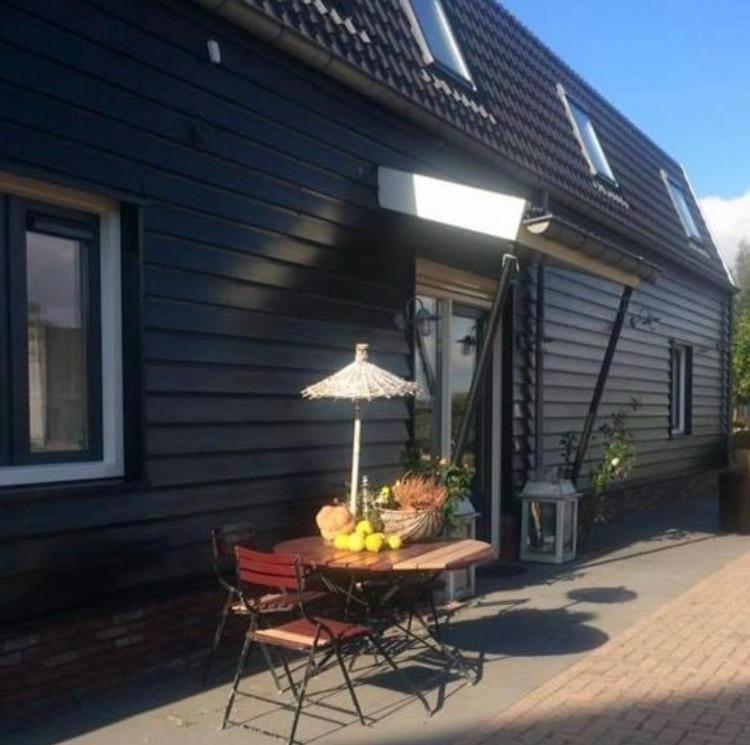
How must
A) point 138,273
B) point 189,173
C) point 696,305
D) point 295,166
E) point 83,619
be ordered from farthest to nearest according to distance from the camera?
point 696,305 < point 295,166 < point 189,173 < point 138,273 < point 83,619

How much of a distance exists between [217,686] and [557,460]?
6369mm

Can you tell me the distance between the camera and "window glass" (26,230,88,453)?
4.82 m

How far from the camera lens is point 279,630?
487 centimetres

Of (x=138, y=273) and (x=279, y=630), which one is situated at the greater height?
(x=138, y=273)

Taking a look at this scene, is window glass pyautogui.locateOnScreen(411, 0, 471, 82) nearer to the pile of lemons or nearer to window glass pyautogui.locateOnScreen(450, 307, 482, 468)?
window glass pyautogui.locateOnScreen(450, 307, 482, 468)

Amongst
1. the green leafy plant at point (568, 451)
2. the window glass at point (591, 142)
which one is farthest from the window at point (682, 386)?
the green leafy plant at point (568, 451)

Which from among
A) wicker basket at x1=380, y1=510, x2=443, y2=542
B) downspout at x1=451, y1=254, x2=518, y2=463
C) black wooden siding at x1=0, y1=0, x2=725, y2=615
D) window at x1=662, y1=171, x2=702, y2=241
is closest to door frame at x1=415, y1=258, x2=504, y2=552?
black wooden siding at x1=0, y1=0, x2=725, y2=615

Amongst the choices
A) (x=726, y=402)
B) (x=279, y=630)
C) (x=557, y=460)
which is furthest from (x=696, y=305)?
(x=279, y=630)

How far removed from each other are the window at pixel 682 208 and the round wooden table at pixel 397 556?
12025 mm

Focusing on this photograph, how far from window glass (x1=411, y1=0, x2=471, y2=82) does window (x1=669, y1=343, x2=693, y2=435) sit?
28.2 feet

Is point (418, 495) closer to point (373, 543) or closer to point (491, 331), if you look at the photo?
point (373, 543)

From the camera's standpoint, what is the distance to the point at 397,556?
5340 mm

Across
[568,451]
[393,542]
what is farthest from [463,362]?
[393,542]

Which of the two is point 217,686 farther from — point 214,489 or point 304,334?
point 304,334
